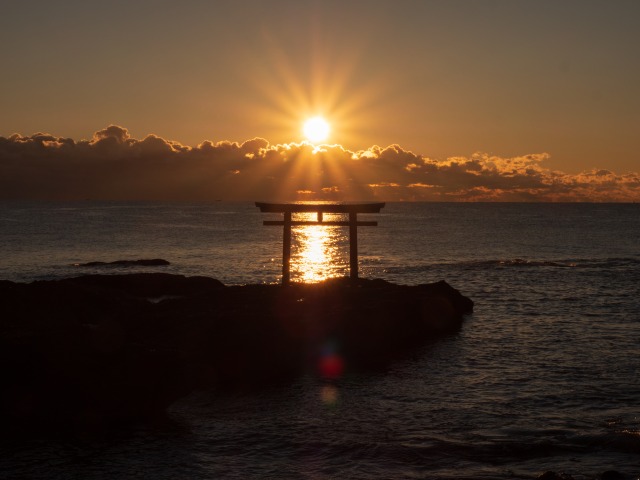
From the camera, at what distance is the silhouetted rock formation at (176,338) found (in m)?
14.3

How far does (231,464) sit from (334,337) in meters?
8.76

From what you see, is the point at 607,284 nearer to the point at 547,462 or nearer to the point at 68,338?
the point at 547,462

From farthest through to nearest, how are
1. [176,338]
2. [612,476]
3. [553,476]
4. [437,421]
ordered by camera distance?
[176,338]
[437,421]
[612,476]
[553,476]

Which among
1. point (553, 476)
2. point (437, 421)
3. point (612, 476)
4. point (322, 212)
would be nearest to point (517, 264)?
point (322, 212)

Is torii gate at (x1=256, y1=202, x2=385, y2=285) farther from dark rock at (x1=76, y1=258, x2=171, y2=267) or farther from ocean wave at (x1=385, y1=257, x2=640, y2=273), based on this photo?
dark rock at (x1=76, y1=258, x2=171, y2=267)

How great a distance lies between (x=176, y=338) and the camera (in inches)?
750

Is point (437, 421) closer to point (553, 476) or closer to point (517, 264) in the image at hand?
point (553, 476)

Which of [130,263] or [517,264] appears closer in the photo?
[130,263]

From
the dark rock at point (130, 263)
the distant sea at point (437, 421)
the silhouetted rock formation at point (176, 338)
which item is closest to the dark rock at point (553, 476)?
the distant sea at point (437, 421)

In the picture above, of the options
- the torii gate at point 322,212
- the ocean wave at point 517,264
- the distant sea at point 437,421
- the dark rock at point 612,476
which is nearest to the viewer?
the dark rock at point 612,476

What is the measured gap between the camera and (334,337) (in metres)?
20.8

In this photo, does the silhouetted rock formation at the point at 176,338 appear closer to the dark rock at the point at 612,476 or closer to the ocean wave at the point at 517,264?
the dark rock at the point at 612,476

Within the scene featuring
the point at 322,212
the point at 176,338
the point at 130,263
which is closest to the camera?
the point at 176,338

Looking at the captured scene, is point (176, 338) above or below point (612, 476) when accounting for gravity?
above
